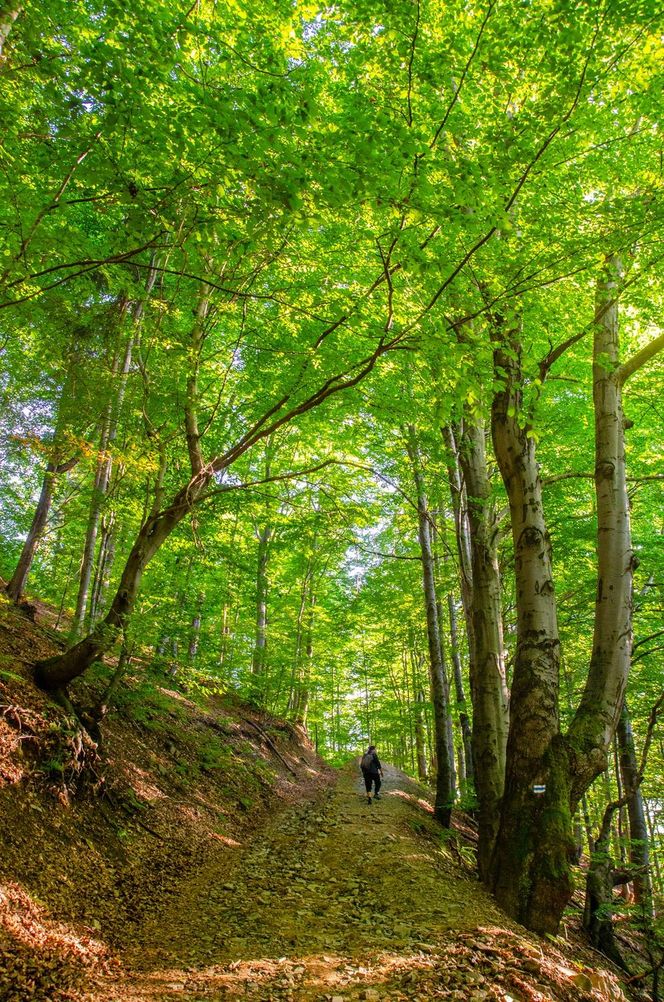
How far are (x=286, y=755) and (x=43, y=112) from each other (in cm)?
1514

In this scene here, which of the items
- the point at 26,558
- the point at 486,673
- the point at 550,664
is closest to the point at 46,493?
the point at 26,558

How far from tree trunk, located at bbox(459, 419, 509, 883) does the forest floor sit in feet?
2.96

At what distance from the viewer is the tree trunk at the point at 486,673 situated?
6.37m

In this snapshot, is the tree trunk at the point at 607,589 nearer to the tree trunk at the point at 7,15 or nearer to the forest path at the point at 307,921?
the forest path at the point at 307,921

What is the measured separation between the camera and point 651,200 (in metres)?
5.17

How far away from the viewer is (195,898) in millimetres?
5047

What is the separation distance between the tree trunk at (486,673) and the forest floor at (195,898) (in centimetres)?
90

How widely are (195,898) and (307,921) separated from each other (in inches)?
46.9

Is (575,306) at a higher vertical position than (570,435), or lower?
lower

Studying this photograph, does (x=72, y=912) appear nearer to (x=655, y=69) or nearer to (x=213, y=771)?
(x=213, y=771)

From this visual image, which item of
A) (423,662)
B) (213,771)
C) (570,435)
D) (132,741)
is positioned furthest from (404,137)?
(423,662)

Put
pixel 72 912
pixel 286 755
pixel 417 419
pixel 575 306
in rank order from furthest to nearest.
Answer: pixel 286 755, pixel 417 419, pixel 575 306, pixel 72 912

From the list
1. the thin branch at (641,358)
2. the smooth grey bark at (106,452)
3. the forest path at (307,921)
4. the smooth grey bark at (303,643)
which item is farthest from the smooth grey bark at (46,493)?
the smooth grey bark at (303,643)

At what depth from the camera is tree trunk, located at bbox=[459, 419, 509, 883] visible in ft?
20.9
